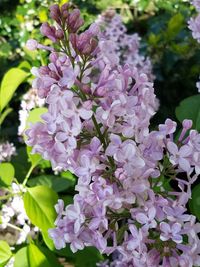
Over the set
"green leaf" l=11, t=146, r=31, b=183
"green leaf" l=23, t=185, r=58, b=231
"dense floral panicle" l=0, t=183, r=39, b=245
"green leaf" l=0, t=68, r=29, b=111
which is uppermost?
"green leaf" l=0, t=68, r=29, b=111

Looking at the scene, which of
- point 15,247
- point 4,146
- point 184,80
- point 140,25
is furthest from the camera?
point 140,25

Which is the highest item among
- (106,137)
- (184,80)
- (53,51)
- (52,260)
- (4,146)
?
(53,51)

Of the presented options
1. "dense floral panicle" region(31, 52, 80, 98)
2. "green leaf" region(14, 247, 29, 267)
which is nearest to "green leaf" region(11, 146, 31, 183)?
"green leaf" region(14, 247, 29, 267)

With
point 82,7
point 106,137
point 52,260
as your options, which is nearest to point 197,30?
point 106,137

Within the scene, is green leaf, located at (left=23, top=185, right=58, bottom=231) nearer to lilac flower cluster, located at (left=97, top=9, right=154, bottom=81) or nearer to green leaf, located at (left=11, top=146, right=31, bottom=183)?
green leaf, located at (left=11, top=146, right=31, bottom=183)

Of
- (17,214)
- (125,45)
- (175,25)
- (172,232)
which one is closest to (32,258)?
(17,214)

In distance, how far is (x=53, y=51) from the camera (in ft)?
2.53

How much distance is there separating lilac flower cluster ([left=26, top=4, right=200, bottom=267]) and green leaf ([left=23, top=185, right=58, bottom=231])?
27 cm

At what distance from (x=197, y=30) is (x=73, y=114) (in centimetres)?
51

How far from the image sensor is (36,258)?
3.56 ft

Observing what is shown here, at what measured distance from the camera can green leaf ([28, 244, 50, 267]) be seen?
42.2 inches

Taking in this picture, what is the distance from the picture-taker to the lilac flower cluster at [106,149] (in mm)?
730

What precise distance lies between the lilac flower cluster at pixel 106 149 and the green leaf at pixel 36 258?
0.30 metres

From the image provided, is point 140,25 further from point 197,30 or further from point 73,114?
point 73,114
